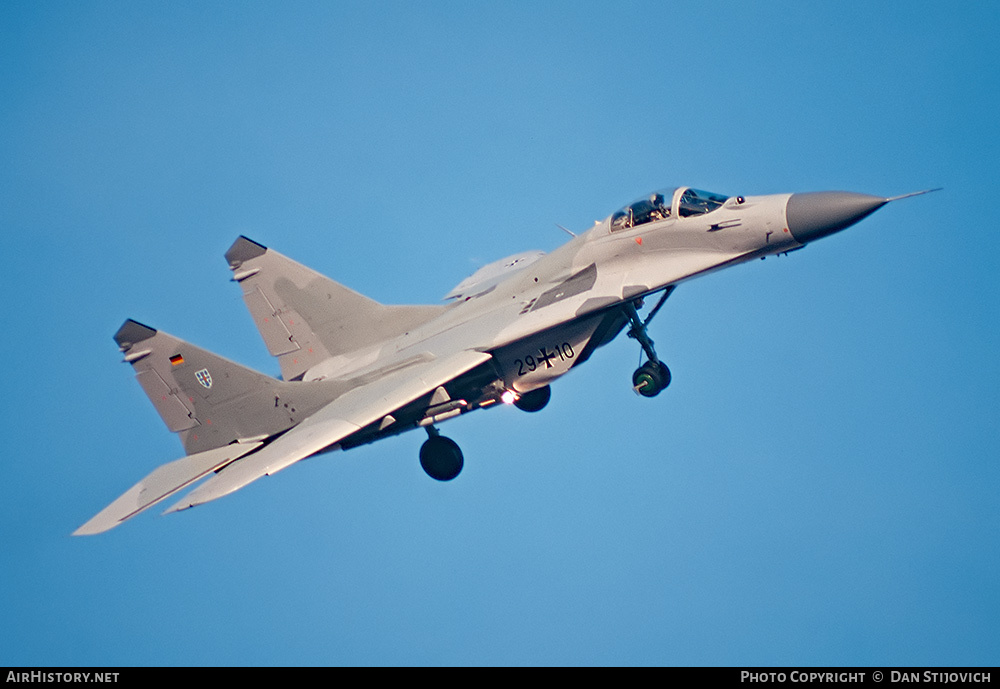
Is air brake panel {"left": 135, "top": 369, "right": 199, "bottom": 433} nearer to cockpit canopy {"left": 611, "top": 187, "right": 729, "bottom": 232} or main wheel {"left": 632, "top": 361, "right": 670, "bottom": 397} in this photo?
main wheel {"left": 632, "top": 361, "right": 670, "bottom": 397}

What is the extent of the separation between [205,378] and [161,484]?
5.91ft

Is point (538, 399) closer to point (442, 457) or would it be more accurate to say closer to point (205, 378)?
point (442, 457)

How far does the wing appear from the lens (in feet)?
56.1

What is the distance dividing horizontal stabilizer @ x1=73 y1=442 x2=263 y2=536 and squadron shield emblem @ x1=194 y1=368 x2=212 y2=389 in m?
1.02

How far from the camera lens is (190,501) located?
16875mm

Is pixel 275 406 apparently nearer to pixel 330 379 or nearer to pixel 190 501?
pixel 330 379

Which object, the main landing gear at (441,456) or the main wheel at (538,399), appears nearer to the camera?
the main landing gear at (441,456)

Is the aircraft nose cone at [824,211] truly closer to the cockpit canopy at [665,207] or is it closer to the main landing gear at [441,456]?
the cockpit canopy at [665,207]

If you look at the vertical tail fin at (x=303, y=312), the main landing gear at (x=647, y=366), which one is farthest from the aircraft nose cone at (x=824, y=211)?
the vertical tail fin at (x=303, y=312)

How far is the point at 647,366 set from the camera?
62.0 feet

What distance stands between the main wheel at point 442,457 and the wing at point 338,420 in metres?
1.45

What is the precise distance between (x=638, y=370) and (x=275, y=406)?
5657 millimetres

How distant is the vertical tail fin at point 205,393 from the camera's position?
19.2 metres

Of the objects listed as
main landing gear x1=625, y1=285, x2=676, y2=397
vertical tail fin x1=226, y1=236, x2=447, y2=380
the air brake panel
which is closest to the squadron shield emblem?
the air brake panel
